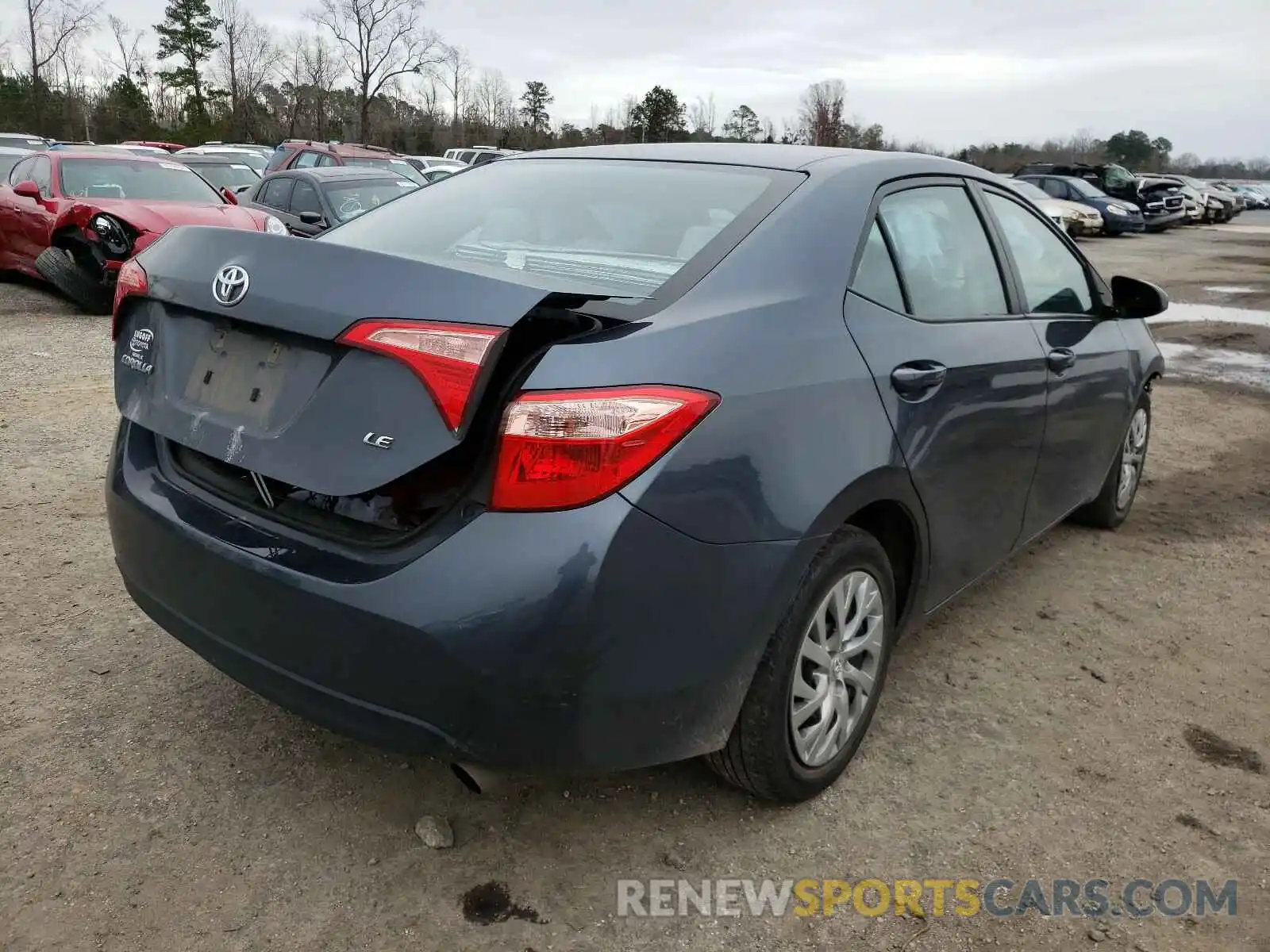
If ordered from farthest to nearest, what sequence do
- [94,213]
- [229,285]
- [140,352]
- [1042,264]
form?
[94,213] < [1042,264] < [140,352] < [229,285]

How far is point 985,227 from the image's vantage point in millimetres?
3350

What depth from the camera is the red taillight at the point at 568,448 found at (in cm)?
187

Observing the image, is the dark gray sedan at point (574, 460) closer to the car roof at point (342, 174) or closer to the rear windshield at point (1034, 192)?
the car roof at point (342, 174)

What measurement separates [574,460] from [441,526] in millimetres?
306

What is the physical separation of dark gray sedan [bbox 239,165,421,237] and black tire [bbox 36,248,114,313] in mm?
2239

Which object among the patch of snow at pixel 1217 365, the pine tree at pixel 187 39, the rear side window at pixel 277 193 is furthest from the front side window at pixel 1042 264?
the pine tree at pixel 187 39

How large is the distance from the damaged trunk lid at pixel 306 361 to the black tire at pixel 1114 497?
339 cm

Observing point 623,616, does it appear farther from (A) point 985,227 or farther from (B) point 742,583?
(A) point 985,227

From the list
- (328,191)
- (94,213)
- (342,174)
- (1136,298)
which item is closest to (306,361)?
(1136,298)

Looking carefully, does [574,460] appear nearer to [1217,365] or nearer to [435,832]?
[435,832]

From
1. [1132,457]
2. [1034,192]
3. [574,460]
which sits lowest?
[1132,457]

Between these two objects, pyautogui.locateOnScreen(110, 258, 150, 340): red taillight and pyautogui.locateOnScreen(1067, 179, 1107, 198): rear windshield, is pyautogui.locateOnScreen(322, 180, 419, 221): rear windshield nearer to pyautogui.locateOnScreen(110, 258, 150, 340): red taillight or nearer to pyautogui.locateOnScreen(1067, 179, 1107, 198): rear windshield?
pyautogui.locateOnScreen(110, 258, 150, 340): red taillight

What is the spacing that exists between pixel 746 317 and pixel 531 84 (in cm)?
6873

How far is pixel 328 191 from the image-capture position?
1147 cm
